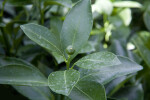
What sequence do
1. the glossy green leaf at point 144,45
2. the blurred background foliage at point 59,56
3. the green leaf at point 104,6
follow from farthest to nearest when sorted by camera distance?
1. the green leaf at point 104,6
2. the glossy green leaf at point 144,45
3. the blurred background foliage at point 59,56

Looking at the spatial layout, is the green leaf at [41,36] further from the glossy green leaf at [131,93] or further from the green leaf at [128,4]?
the green leaf at [128,4]

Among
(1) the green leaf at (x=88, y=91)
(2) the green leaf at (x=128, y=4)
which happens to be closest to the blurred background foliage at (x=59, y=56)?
(2) the green leaf at (x=128, y=4)

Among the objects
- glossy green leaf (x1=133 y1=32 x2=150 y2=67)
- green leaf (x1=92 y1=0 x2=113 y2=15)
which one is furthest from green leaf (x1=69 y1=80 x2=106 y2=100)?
green leaf (x1=92 y1=0 x2=113 y2=15)

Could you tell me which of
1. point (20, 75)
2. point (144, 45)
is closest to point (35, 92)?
point (20, 75)

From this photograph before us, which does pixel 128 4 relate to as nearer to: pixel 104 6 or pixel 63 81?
pixel 104 6

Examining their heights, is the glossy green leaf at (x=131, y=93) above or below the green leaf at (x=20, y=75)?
below

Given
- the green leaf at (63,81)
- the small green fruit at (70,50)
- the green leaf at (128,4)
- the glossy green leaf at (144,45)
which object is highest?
the small green fruit at (70,50)
